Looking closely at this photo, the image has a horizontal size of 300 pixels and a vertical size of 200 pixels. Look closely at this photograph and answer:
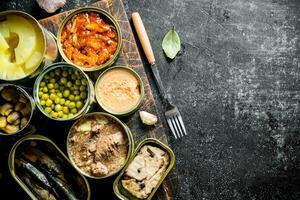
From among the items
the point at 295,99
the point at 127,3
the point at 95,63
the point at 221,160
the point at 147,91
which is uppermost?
the point at 127,3

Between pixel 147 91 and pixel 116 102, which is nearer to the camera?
pixel 116 102

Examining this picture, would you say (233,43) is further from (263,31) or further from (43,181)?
(43,181)

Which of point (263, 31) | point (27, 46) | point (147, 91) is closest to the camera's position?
point (27, 46)

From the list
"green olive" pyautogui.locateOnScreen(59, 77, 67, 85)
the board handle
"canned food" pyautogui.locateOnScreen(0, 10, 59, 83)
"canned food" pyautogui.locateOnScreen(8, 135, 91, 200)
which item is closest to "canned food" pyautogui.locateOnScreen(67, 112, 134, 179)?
"canned food" pyautogui.locateOnScreen(8, 135, 91, 200)

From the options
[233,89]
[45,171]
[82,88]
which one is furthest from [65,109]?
[233,89]

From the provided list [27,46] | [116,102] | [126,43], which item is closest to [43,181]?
[116,102]

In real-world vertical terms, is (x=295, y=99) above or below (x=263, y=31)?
below

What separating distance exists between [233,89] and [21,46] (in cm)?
213

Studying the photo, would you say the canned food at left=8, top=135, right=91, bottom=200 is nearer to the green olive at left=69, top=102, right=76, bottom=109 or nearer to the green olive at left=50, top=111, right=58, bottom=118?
the green olive at left=50, top=111, right=58, bottom=118

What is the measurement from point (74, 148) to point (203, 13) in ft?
6.29

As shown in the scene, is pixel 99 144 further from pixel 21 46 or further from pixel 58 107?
pixel 21 46

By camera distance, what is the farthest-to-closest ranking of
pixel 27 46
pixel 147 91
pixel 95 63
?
pixel 147 91, pixel 95 63, pixel 27 46

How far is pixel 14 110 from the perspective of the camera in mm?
3672

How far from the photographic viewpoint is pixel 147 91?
13.3 ft
